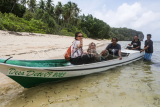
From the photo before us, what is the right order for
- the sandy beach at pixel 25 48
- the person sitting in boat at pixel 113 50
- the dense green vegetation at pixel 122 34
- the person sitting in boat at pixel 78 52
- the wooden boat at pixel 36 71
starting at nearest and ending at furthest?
the wooden boat at pixel 36 71 < the person sitting in boat at pixel 78 52 < the person sitting in boat at pixel 113 50 < the sandy beach at pixel 25 48 < the dense green vegetation at pixel 122 34

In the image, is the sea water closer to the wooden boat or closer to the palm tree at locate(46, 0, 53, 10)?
the wooden boat

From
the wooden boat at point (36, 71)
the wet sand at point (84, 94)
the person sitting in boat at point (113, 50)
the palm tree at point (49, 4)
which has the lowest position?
the wet sand at point (84, 94)

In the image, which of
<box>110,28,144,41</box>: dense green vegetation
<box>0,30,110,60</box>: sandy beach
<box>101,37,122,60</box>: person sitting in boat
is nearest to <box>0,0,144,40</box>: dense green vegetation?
<box>0,30,110,60</box>: sandy beach

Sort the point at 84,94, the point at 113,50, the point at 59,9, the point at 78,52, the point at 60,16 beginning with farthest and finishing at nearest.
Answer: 1. the point at 60,16
2. the point at 59,9
3. the point at 113,50
4. the point at 78,52
5. the point at 84,94

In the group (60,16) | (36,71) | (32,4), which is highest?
(32,4)

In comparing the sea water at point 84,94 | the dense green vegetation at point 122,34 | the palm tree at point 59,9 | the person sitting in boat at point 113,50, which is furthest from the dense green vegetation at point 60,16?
the dense green vegetation at point 122,34

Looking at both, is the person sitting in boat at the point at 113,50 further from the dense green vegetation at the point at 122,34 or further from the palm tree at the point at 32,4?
the dense green vegetation at the point at 122,34

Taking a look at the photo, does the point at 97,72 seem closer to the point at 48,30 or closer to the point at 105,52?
the point at 105,52

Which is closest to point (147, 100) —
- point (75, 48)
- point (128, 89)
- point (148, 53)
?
point (128, 89)

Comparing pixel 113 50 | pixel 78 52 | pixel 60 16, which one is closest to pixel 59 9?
pixel 60 16

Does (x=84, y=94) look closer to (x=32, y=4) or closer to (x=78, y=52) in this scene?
(x=78, y=52)

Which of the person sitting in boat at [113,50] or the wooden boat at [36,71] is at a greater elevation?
the person sitting in boat at [113,50]

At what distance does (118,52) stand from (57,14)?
34.4 metres

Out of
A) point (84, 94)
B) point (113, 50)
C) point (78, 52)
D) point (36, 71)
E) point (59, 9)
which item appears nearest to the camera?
point (36, 71)
